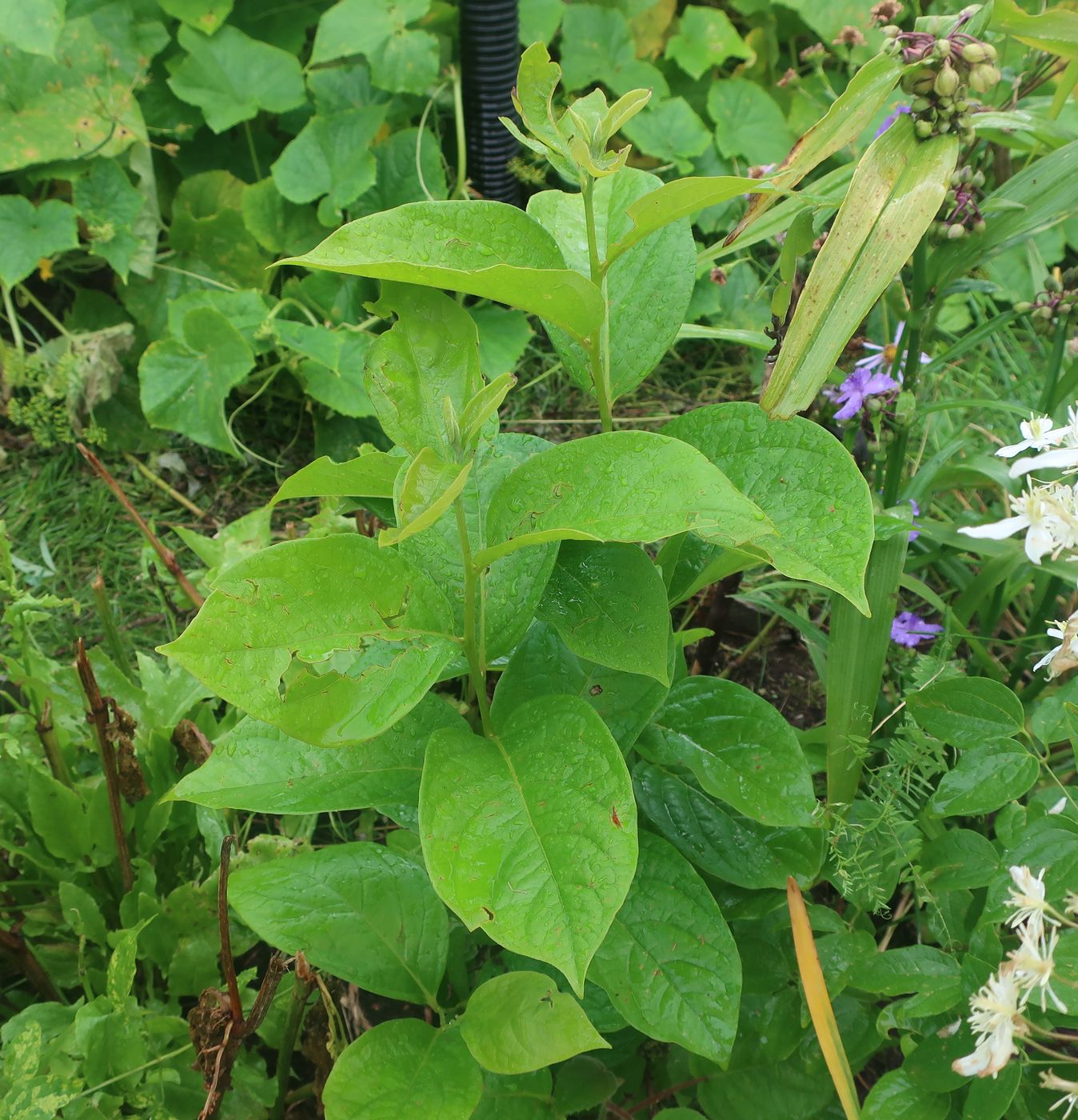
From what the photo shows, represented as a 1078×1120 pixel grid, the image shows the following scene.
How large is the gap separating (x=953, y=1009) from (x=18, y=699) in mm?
1283

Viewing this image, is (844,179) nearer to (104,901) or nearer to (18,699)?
(104,901)

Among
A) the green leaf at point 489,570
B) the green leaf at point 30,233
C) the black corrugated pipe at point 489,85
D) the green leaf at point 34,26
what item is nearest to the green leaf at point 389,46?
the black corrugated pipe at point 489,85

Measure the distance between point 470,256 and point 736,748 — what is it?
1.51ft

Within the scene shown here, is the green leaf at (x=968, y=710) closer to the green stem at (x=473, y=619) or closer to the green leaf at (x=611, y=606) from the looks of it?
the green leaf at (x=611, y=606)

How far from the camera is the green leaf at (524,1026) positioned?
72 centimetres

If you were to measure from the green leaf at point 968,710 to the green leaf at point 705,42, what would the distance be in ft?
6.72

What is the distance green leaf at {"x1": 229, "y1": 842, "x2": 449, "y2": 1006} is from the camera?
858 millimetres

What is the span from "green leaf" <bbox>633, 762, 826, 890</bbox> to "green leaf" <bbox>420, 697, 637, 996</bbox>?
0.79ft

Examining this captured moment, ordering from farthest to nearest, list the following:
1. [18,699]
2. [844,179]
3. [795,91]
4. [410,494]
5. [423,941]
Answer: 1. [795,91]
2. [18,699]
3. [844,179]
4. [423,941]
5. [410,494]

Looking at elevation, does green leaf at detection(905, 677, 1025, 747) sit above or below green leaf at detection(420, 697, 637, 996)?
below

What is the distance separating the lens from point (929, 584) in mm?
1693

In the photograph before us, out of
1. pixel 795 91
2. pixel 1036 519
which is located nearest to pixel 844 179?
pixel 1036 519

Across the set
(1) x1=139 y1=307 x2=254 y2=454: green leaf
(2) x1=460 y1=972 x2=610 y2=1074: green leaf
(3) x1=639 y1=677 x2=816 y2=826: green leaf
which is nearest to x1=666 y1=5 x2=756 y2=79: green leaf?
(1) x1=139 y1=307 x2=254 y2=454: green leaf

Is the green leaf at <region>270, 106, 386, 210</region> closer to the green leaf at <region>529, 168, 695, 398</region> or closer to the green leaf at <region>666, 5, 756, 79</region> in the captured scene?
the green leaf at <region>666, 5, 756, 79</region>
